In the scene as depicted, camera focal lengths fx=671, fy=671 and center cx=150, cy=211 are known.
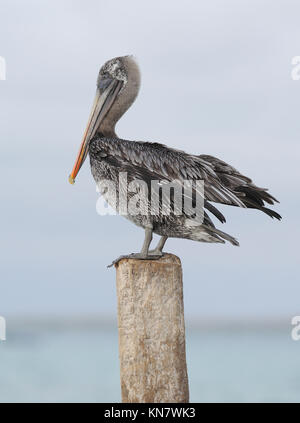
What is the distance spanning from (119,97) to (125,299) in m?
2.29

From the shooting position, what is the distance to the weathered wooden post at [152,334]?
6.05 m

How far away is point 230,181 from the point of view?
22.1 ft

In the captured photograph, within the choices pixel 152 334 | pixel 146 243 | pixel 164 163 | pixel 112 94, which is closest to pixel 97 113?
pixel 112 94

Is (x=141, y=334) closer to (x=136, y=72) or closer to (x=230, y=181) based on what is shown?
(x=230, y=181)

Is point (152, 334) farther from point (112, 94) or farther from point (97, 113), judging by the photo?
point (112, 94)

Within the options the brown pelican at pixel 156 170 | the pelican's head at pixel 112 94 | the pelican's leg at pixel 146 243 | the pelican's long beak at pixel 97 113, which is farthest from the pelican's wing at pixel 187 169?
the pelican's leg at pixel 146 243

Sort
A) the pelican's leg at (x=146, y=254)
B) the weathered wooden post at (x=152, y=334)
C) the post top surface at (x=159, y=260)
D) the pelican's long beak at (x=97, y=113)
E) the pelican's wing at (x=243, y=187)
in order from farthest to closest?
the pelican's long beak at (x=97, y=113) → the pelican's wing at (x=243, y=187) → the pelican's leg at (x=146, y=254) → the post top surface at (x=159, y=260) → the weathered wooden post at (x=152, y=334)

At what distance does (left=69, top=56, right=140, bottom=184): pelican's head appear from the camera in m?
7.17

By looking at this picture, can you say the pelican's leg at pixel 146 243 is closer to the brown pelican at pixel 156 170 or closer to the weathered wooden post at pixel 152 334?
the brown pelican at pixel 156 170
